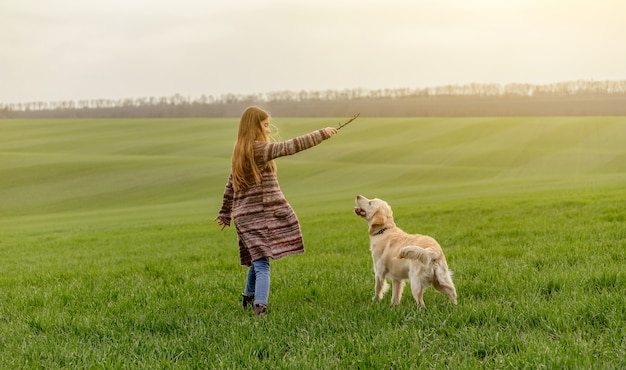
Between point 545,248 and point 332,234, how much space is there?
25.2ft

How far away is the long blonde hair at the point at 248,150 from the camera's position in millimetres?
6902

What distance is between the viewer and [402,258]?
6.59 meters

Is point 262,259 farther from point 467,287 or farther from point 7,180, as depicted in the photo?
point 7,180

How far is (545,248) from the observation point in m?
9.84

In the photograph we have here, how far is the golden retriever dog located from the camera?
6285mm

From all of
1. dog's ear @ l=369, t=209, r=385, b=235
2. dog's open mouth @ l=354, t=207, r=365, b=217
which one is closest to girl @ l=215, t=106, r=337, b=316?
dog's open mouth @ l=354, t=207, r=365, b=217

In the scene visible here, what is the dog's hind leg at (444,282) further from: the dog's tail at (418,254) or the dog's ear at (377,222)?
the dog's ear at (377,222)

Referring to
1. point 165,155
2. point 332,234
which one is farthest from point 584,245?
point 165,155

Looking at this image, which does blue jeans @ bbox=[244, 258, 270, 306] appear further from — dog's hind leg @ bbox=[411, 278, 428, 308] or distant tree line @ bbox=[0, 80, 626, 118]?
distant tree line @ bbox=[0, 80, 626, 118]

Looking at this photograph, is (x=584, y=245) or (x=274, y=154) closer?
(x=274, y=154)

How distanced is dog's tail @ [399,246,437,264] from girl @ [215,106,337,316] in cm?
142

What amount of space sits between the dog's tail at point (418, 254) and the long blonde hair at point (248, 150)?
198cm

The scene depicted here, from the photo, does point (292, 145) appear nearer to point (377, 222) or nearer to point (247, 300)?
point (377, 222)

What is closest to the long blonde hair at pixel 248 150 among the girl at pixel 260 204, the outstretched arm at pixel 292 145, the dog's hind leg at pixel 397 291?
the girl at pixel 260 204
